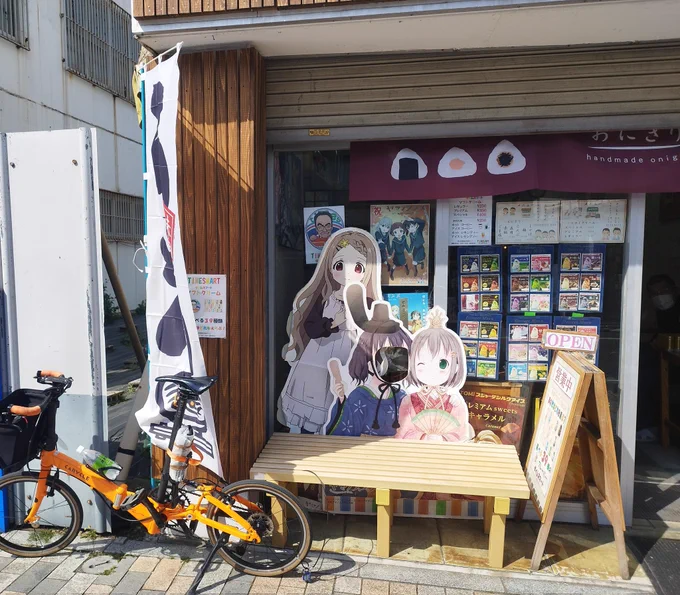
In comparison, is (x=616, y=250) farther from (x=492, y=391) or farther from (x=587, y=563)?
(x=587, y=563)

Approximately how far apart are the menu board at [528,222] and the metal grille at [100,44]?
11.3 meters

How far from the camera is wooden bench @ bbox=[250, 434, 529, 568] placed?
3.23 meters

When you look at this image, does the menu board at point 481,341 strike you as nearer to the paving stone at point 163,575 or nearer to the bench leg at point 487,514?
the bench leg at point 487,514

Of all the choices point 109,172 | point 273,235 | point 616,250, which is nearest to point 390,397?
point 273,235

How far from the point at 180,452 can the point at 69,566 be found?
1152mm

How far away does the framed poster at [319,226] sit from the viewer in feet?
13.1

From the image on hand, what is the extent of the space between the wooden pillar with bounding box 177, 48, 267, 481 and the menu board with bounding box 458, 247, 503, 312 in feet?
5.49

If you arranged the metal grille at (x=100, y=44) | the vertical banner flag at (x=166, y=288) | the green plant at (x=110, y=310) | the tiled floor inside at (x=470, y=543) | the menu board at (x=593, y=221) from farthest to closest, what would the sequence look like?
the green plant at (x=110, y=310) < the metal grille at (x=100, y=44) < the menu board at (x=593, y=221) < the tiled floor inside at (x=470, y=543) < the vertical banner flag at (x=166, y=288)

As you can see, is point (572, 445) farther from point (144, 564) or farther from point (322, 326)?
point (144, 564)

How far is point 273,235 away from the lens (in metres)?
3.97

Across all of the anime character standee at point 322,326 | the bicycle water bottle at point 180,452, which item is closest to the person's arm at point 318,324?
the anime character standee at point 322,326

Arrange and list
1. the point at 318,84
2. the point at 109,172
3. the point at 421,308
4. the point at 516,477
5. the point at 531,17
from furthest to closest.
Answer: the point at 109,172 → the point at 421,308 → the point at 318,84 → the point at 516,477 → the point at 531,17

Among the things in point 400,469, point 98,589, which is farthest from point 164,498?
point 400,469

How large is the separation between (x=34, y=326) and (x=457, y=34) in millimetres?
3680
